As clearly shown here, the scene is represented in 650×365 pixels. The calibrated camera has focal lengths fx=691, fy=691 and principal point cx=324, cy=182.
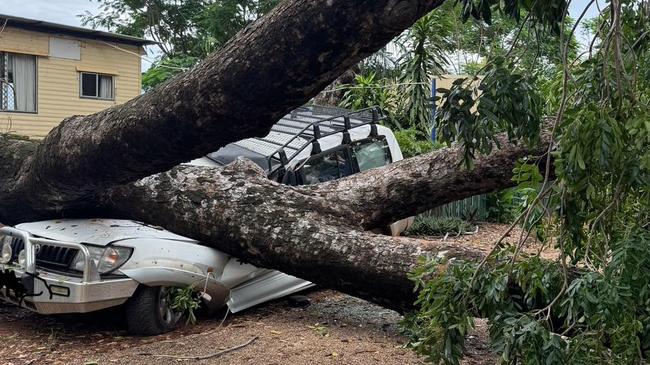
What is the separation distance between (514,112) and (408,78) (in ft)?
40.9

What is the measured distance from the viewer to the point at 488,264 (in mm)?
2904

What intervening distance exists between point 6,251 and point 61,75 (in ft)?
48.9

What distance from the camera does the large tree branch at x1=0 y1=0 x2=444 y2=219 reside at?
318 centimetres

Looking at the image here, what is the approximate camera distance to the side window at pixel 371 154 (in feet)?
26.3

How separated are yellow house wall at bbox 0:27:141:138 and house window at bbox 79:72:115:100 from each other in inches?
5.9

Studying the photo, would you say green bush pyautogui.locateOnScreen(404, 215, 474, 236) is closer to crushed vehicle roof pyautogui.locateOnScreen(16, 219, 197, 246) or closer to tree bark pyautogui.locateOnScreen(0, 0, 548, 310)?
tree bark pyautogui.locateOnScreen(0, 0, 548, 310)

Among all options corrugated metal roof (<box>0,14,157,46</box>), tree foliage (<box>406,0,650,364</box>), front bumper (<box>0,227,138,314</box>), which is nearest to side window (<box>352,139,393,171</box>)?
front bumper (<box>0,227,138,314</box>)

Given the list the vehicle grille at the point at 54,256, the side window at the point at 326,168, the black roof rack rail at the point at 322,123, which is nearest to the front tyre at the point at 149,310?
the vehicle grille at the point at 54,256

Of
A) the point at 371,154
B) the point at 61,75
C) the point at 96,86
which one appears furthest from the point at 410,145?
the point at 96,86

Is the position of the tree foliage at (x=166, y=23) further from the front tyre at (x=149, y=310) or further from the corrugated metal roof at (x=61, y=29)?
the front tyre at (x=149, y=310)

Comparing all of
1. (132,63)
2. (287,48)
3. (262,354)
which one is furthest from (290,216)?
(132,63)

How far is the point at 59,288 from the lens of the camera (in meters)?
5.20

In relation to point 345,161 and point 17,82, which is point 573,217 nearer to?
point 345,161

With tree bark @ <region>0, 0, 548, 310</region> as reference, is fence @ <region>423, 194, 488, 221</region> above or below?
below
